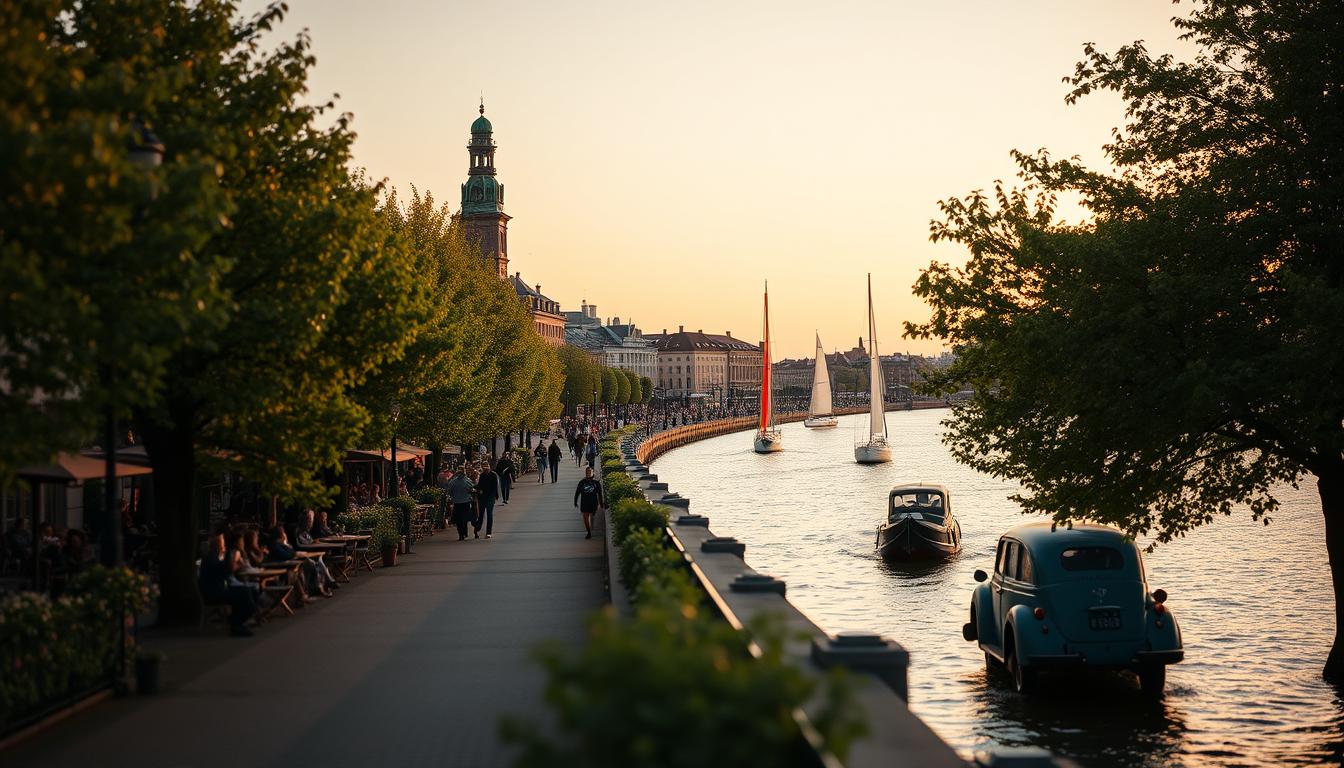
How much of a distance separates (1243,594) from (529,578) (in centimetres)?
1977

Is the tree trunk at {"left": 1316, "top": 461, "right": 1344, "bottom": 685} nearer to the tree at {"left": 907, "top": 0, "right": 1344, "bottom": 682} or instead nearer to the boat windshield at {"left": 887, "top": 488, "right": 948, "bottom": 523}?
the tree at {"left": 907, "top": 0, "right": 1344, "bottom": 682}

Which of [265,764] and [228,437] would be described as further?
[228,437]

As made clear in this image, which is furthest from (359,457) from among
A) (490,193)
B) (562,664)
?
(490,193)

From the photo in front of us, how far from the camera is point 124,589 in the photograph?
13.4m

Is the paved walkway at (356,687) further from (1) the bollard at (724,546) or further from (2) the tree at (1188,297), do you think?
(2) the tree at (1188,297)

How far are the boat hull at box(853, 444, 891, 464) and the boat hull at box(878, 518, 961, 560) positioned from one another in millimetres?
62343

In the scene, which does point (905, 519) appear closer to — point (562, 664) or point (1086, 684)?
point (1086, 684)

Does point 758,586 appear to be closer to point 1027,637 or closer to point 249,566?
point 1027,637

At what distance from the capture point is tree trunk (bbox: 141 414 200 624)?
1836cm

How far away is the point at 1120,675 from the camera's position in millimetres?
21375

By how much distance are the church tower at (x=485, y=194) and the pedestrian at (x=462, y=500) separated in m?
143

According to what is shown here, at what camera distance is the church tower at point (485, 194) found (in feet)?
580

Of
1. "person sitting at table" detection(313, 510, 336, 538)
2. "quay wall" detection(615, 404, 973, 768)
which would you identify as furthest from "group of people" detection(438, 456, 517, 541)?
"quay wall" detection(615, 404, 973, 768)

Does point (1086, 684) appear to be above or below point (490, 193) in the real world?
below
